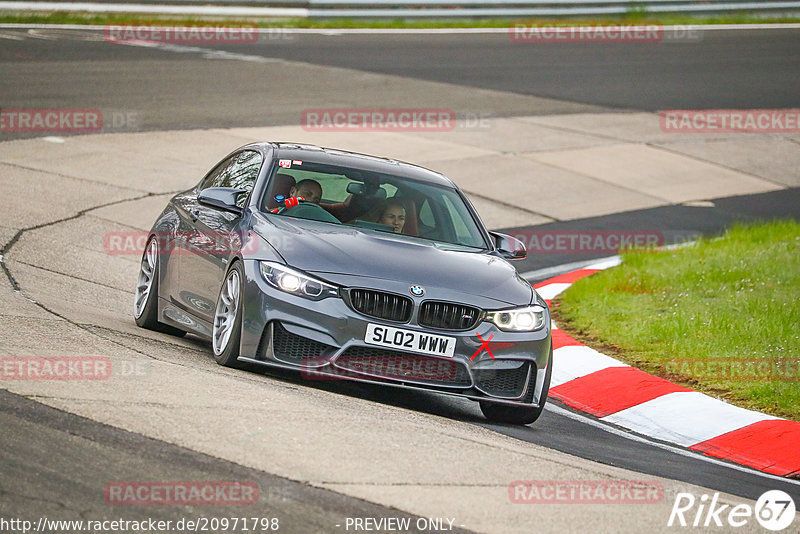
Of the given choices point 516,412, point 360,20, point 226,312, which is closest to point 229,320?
point 226,312

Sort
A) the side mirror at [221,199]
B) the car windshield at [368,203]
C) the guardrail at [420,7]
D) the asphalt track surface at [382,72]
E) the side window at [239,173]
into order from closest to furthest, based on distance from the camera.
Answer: the side mirror at [221,199]
the car windshield at [368,203]
the side window at [239,173]
the asphalt track surface at [382,72]
the guardrail at [420,7]

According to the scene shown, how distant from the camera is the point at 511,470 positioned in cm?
609

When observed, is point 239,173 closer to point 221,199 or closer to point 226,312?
point 221,199

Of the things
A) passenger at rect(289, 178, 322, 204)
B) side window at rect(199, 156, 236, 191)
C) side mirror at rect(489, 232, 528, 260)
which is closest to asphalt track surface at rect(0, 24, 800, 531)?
side mirror at rect(489, 232, 528, 260)

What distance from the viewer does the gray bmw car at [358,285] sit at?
24.2 ft

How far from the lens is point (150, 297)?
9.38m

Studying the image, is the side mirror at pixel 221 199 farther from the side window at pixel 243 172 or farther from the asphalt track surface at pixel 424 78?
the asphalt track surface at pixel 424 78

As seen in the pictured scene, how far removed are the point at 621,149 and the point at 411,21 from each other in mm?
12081

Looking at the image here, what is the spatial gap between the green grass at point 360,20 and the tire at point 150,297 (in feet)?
65.1

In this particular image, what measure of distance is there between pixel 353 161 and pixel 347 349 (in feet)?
7.16

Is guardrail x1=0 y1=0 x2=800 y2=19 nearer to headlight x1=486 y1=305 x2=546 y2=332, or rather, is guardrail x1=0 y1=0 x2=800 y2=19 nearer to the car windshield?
the car windshield

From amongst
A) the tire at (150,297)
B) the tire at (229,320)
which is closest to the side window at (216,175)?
the tire at (150,297)

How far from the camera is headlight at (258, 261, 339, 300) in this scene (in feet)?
24.2

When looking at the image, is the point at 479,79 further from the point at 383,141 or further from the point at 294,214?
the point at 294,214
